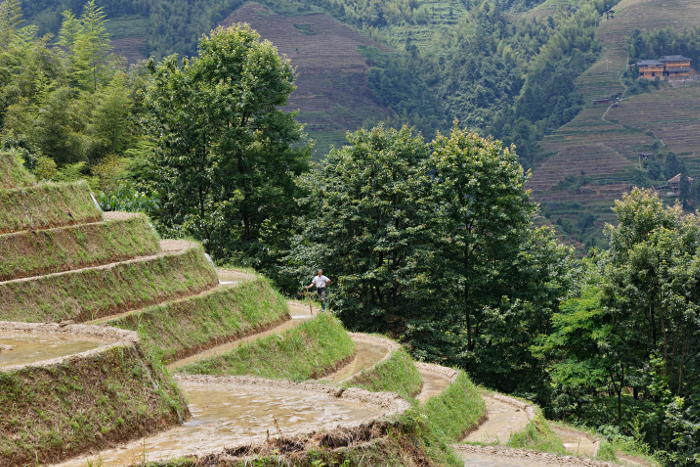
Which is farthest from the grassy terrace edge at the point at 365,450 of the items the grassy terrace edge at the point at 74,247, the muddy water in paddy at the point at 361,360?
the grassy terrace edge at the point at 74,247

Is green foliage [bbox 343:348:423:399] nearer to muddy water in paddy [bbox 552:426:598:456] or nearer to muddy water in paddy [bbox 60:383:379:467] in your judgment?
muddy water in paddy [bbox 552:426:598:456]

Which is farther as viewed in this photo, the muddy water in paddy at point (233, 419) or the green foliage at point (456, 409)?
the green foliage at point (456, 409)

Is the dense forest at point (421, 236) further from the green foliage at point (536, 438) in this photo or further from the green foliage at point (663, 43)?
the green foliage at point (663, 43)

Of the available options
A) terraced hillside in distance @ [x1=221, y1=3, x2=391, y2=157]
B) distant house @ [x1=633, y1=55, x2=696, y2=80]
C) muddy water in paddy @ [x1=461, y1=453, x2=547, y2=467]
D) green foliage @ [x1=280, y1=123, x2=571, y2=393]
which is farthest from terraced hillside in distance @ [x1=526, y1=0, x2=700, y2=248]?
muddy water in paddy @ [x1=461, y1=453, x2=547, y2=467]

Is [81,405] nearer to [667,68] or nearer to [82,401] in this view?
[82,401]

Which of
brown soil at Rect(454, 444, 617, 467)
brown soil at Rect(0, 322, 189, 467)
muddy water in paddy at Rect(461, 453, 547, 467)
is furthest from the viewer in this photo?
brown soil at Rect(454, 444, 617, 467)

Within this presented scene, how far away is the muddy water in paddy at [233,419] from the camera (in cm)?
906

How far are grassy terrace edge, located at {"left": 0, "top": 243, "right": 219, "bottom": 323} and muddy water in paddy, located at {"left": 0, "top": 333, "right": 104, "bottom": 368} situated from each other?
4534mm

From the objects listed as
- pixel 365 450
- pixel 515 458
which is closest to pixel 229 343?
pixel 515 458

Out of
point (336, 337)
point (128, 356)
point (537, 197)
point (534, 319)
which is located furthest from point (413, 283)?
point (537, 197)

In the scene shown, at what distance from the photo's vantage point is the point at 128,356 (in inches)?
416

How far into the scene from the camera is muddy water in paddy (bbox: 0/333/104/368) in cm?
1089

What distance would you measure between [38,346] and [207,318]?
31.0 feet

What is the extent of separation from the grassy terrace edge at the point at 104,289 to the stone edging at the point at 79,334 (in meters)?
3.81
